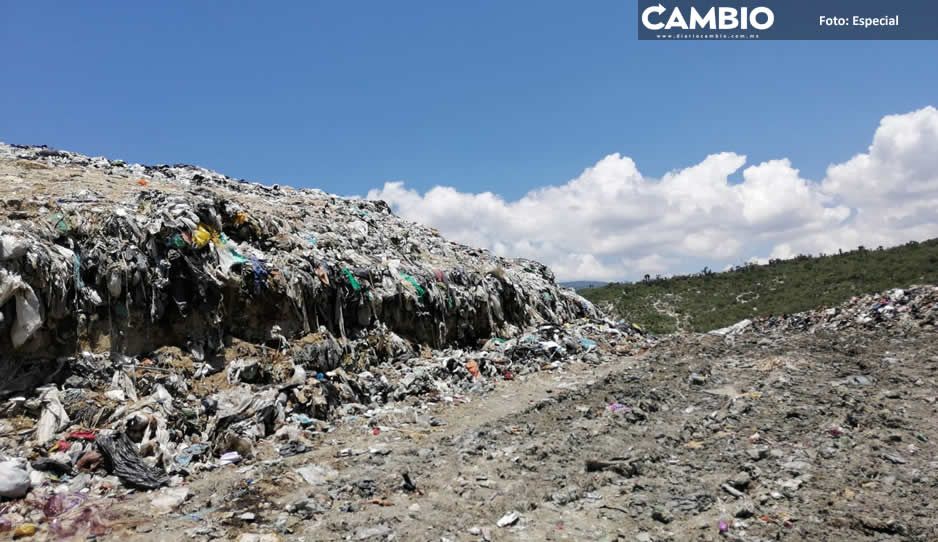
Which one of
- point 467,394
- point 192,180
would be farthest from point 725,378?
point 192,180

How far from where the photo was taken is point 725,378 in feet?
27.9

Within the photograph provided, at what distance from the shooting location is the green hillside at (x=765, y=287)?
2430 centimetres

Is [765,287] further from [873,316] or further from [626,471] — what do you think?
[626,471]

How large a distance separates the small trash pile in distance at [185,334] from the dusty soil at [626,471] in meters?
0.68

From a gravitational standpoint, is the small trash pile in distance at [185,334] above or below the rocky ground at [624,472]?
above

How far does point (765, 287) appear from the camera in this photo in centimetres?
2977

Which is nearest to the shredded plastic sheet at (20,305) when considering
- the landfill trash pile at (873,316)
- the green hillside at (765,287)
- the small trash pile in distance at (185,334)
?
the small trash pile in distance at (185,334)

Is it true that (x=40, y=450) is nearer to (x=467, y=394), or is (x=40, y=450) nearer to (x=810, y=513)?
(x=467, y=394)

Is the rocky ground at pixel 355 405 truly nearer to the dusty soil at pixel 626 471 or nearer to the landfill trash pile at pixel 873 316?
the dusty soil at pixel 626 471

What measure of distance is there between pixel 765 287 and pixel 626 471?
28473 mm

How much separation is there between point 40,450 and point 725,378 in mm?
8935

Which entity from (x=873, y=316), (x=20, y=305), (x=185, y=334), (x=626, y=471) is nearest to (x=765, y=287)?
(x=873, y=316)

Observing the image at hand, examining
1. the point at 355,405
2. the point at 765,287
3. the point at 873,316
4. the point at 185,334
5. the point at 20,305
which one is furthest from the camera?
the point at 765,287

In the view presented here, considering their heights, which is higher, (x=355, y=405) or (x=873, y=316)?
(x=873, y=316)
